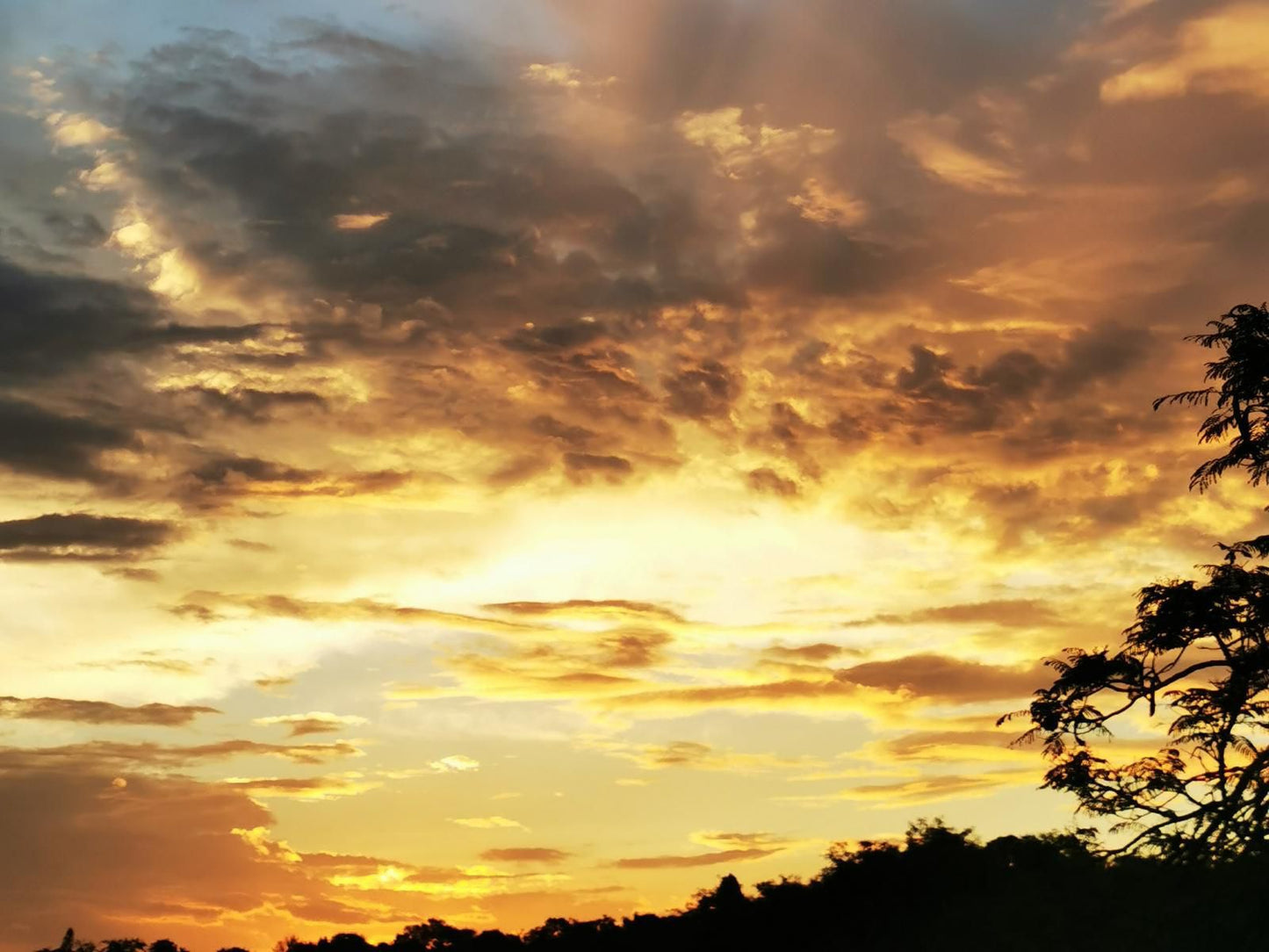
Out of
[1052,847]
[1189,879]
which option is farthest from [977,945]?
[1189,879]

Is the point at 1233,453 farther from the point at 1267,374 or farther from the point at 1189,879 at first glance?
the point at 1189,879

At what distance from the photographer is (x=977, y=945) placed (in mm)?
47719

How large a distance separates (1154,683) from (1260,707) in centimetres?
227

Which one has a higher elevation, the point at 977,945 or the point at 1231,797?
the point at 1231,797

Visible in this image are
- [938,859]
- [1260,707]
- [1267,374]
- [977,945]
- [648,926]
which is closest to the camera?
[1267,374]

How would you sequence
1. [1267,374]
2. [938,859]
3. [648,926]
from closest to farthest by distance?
[1267,374] → [938,859] → [648,926]

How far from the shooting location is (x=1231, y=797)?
29.5 metres

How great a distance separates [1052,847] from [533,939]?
58.6m

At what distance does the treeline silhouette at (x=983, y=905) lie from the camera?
31.6m

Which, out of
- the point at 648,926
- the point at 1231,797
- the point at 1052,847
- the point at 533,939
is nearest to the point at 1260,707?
the point at 1231,797

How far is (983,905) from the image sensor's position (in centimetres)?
4969

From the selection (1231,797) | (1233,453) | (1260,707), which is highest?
(1233,453)

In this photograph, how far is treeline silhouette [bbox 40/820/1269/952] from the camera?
31641mm

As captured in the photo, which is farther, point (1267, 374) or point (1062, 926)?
point (1062, 926)
